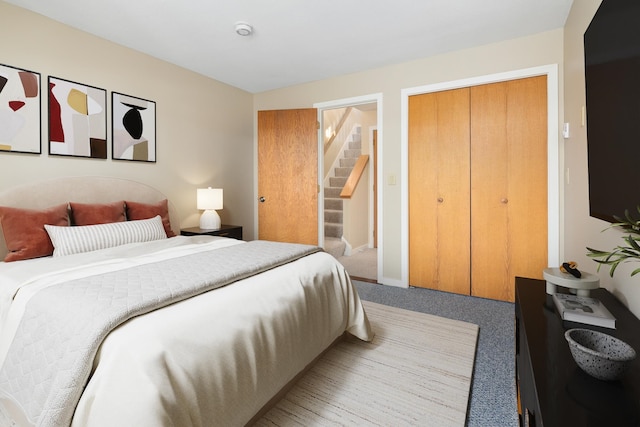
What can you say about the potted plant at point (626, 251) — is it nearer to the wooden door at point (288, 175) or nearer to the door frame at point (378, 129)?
the door frame at point (378, 129)

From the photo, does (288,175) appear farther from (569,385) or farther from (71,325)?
(569,385)

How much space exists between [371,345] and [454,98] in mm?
2441

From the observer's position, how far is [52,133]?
2.46m

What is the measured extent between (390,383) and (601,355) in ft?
3.60

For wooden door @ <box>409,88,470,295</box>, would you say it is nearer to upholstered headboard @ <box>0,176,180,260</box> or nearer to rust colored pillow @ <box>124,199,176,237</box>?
rust colored pillow @ <box>124,199,176,237</box>

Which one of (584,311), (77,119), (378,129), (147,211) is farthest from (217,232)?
(584,311)

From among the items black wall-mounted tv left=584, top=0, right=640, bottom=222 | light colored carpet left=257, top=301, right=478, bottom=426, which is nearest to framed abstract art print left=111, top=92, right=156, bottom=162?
light colored carpet left=257, top=301, right=478, bottom=426

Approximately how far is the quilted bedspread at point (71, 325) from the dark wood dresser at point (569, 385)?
1222 millimetres

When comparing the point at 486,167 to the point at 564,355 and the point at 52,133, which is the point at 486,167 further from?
the point at 52,133

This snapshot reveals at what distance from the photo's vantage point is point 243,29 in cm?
261

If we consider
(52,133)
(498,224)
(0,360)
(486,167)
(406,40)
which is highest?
(406,40)

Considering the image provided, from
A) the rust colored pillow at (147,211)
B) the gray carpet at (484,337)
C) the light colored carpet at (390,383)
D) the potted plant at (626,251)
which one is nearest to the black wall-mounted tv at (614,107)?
the potted plant at (626,251)

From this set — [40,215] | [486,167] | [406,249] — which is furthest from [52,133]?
[486,167]

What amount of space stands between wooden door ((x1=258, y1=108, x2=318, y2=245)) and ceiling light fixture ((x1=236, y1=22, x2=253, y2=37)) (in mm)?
1232
